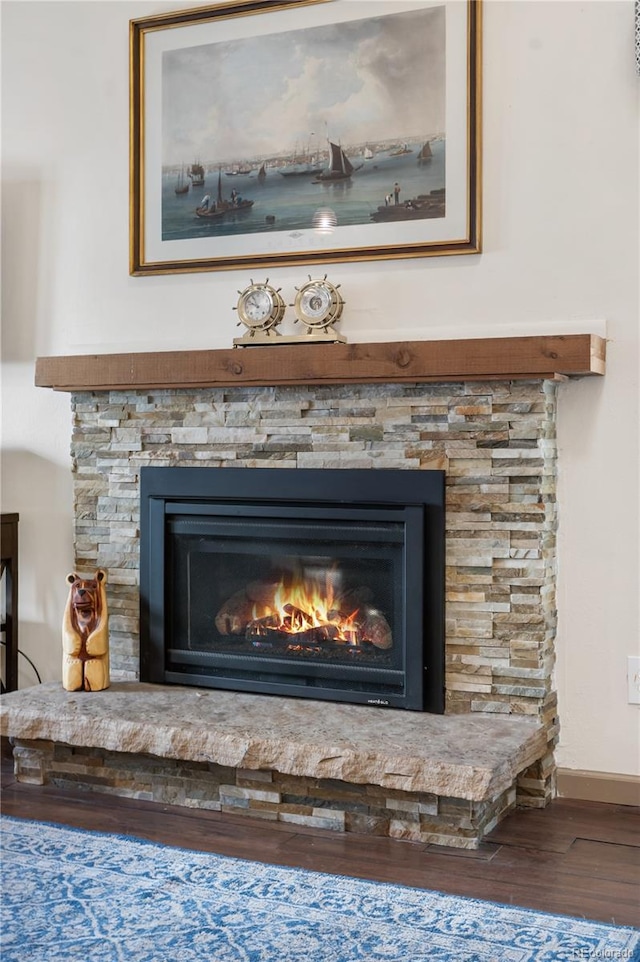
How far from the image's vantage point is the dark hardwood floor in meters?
2.27

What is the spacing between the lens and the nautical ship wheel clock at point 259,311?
3.12m

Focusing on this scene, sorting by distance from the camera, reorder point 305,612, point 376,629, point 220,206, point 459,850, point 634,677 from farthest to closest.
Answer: point 220,206
point 305,612
point 376,629
point 634,677
point 459,850

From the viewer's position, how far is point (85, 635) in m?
3.14

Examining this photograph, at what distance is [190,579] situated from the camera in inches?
129

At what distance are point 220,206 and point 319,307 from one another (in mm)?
520

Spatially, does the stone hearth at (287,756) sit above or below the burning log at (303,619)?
below

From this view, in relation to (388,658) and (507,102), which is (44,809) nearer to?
(388,658)

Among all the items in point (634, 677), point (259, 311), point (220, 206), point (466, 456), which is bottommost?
point (634, 677)

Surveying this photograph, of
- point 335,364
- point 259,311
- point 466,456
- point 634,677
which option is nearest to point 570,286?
point 466,456

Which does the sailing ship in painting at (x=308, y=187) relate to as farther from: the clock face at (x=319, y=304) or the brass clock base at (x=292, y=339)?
the brass clock base at (x=292, y=339)

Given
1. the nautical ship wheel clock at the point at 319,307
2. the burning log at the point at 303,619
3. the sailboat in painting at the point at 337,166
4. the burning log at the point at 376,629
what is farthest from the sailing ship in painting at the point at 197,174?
the burning log at the point at 376,629

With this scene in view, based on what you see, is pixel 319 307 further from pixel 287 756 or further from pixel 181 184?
pixel 287 756

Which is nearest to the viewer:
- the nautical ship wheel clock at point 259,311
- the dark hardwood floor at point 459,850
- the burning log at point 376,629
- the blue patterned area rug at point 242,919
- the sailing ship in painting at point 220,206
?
the blue patterned area rug at point 242,919

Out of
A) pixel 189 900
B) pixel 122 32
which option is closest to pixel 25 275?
pixel 122 32
